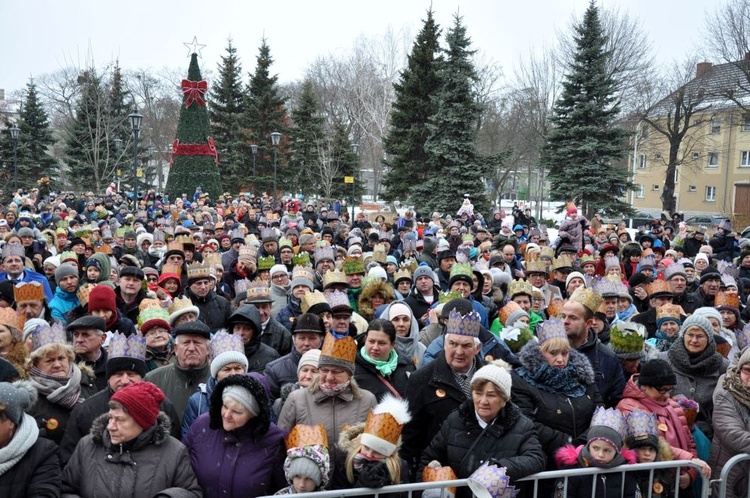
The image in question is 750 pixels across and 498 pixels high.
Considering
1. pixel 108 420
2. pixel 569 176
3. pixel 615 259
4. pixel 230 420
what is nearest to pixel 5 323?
pixel 108 420

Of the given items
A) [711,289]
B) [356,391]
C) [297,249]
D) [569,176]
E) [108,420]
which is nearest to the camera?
[108,420]

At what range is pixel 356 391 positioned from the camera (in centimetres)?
414

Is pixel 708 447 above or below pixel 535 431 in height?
below

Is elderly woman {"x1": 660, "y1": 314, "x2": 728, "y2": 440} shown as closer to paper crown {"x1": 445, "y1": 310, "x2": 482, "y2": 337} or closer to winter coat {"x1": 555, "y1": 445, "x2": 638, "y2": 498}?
winter coat {"x1": 555, "y1": 445, "x2": 638, "y2": 498}

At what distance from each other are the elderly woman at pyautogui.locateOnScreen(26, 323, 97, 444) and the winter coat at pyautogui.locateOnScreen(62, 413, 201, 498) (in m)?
0.66

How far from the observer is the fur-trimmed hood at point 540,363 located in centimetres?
448

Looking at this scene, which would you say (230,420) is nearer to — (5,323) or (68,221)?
(5,323)

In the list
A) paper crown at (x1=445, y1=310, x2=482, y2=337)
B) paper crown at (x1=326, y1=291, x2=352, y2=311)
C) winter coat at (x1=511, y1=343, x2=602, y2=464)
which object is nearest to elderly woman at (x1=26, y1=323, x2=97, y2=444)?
paper crown at (x1=445, y1=310, x2=482, y2=337)

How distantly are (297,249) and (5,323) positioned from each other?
7.55 meters

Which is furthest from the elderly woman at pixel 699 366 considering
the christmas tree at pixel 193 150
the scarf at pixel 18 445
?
the christmas tree at pixel 193 150

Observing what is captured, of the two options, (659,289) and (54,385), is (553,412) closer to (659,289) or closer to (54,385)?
(54,385)

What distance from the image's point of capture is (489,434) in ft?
12.6

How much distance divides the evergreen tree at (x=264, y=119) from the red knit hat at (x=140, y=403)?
42.2 metres

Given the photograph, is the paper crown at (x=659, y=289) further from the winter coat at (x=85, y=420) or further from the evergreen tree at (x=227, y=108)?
the evergreen tree at (x=227, y=108)
